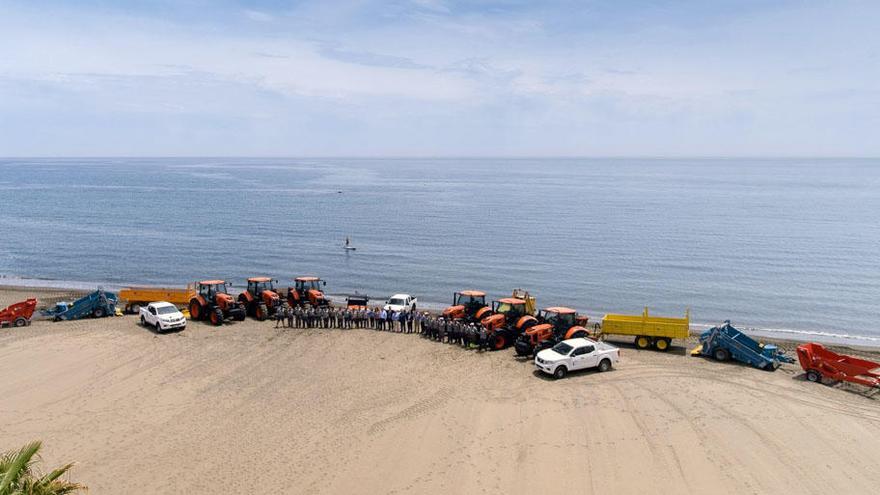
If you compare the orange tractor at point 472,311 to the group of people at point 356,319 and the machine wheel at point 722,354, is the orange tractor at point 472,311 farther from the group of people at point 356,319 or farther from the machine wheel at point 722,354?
the machine wheel at point 722,354

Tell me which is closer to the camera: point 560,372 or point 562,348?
point 560,372

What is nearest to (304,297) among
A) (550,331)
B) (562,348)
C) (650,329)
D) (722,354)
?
(550,331)

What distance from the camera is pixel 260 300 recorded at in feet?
97.3

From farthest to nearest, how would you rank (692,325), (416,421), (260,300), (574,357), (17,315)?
1. (692,325)
2. (260,300)
3. (17,315)
4. (574,357)
5. (416,421)

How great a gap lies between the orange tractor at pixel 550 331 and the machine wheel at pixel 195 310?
15.5 m

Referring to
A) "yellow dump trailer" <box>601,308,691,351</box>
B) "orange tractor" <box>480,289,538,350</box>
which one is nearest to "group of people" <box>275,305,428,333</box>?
"orange tractor" <box>480,289,538,350</box>

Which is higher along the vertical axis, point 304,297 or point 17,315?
point 304,297

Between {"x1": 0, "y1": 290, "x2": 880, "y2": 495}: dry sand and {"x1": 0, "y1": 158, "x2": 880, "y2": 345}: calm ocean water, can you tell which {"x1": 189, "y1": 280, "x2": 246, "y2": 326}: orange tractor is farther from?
{"x1": 0, "y1": 158, "x2": 880, "y2": 345}: calm ocean water

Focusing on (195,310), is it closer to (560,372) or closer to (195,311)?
(195,311)

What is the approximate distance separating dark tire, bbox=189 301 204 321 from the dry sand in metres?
3.86

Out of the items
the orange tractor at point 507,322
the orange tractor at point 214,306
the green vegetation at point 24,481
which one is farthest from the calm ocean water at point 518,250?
the green vegetation at point 24,481

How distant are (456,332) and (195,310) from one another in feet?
43.2

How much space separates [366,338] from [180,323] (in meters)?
8.45

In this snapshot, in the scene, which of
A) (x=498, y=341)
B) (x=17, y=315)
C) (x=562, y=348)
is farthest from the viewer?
(x=17, y=315)
